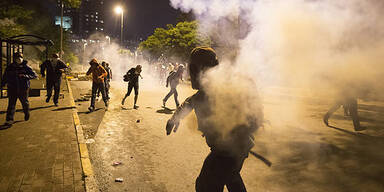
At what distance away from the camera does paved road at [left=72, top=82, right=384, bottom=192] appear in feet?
12.3

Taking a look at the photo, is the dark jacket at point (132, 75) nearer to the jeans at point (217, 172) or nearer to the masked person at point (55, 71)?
the masked person at point (55, 71)

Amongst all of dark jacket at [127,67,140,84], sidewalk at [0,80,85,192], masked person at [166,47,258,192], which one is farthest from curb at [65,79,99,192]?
dark jacket at [127,67,140,84]

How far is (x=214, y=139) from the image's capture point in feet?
7.67

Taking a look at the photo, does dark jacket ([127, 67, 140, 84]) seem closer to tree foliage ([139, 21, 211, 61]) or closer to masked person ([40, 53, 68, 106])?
masked person ([40, 53, 68, 106])

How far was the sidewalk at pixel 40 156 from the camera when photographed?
3434mm

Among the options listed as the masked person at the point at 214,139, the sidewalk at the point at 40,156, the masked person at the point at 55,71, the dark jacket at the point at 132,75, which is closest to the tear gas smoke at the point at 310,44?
the masked person at the point at 214,139

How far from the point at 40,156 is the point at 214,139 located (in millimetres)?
3498

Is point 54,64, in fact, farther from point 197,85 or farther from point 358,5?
point 358,5

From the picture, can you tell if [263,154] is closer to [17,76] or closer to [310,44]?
[310,44]

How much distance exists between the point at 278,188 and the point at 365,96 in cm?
464

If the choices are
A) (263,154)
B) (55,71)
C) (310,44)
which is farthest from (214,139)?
(55,71)

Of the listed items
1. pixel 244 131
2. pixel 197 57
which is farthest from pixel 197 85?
pixel 244 131

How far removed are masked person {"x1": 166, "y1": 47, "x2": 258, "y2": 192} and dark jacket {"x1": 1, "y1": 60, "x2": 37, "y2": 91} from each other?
565cm

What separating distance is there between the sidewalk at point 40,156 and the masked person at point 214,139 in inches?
78.6
